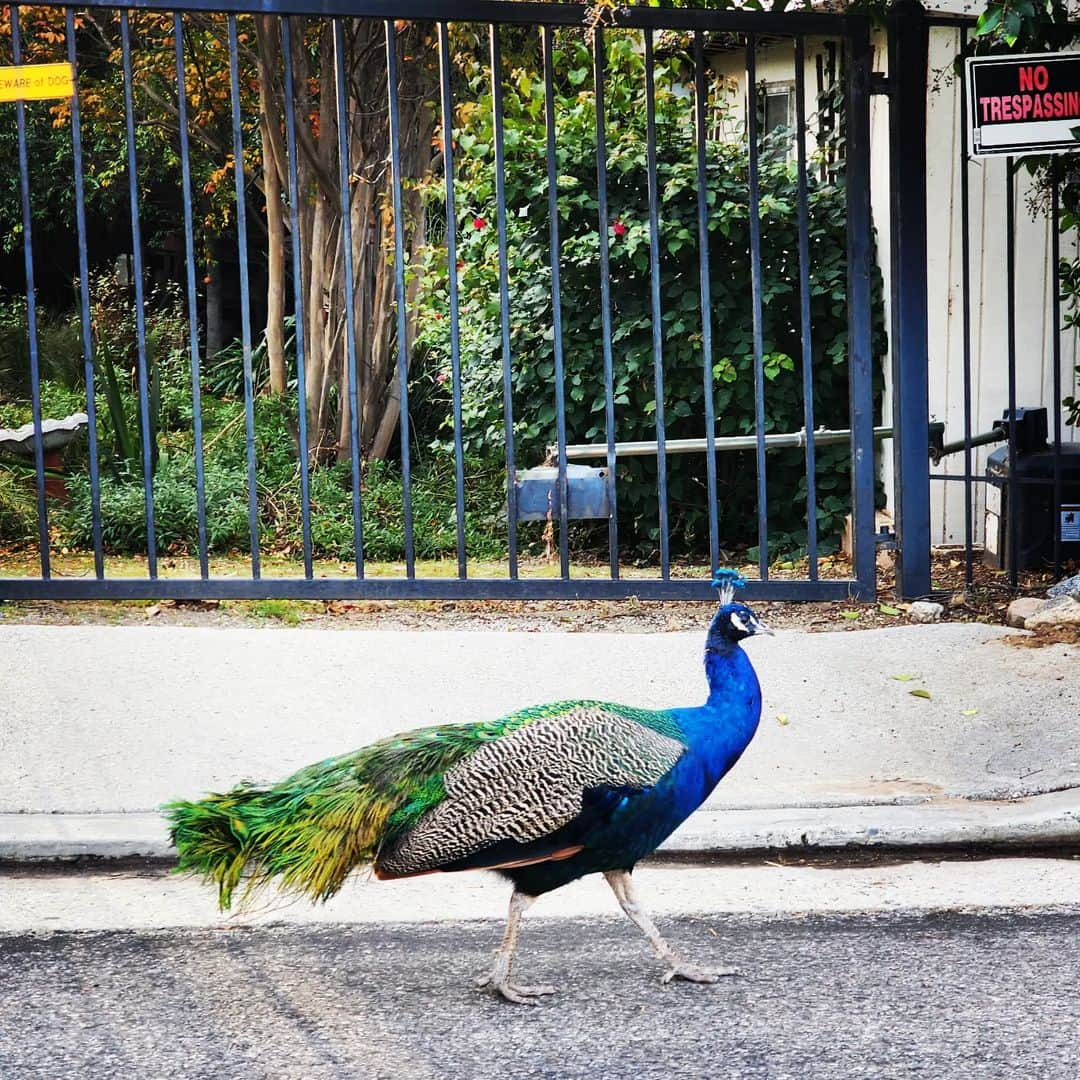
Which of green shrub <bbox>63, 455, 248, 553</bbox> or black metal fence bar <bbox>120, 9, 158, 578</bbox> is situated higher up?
black metal fence bar <bbox>120, 9, 158, 578</bbox>

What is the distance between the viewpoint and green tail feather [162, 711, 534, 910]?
3627 millimetres

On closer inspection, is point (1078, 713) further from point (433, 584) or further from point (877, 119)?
point (877, 119)

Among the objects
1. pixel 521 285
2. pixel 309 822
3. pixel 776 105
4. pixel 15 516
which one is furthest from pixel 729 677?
pixel 776 105

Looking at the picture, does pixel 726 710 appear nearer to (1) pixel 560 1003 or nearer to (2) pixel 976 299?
(1) pixel 560 1003

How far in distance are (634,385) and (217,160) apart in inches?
353

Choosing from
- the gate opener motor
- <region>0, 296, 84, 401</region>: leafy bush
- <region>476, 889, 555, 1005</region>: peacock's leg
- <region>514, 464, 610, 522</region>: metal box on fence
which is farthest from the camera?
<region>0, 296, 84, 401</region>: leafy bush

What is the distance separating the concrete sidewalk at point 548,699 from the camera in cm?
518

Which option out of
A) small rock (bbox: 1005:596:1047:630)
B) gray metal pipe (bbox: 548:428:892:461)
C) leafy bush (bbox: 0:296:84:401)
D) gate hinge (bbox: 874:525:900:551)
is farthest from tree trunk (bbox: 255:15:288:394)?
small rock (bbox: 1005:596:1047:630)

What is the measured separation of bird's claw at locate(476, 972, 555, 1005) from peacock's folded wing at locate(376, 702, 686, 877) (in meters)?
0.39

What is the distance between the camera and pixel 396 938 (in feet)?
14.4

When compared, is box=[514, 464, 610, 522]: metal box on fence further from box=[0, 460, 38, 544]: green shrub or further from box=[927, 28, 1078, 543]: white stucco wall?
box=[0, 460, 38, 544]: green shrub

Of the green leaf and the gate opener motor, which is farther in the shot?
the gate opener motor

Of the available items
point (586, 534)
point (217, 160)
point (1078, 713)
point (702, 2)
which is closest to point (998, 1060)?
point (1078, 713)

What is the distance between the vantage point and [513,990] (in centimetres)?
390
